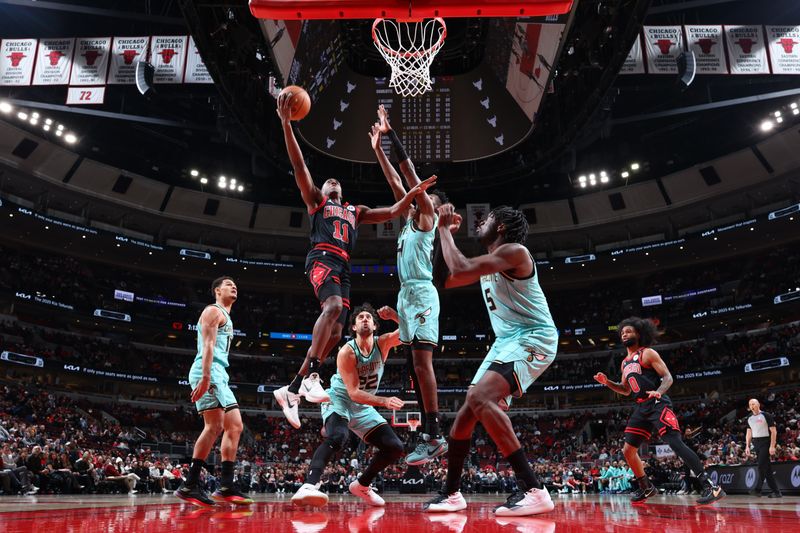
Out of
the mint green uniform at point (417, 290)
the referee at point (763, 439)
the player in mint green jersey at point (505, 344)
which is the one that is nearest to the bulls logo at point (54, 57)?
the mint green uniform at point (417, 290)

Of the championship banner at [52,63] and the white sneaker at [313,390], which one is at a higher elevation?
the championship banner at [52,63]

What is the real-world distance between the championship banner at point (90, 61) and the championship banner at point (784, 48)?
17614mm

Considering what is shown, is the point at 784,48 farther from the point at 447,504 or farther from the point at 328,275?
the point at 447,504

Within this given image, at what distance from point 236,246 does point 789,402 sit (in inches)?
1109

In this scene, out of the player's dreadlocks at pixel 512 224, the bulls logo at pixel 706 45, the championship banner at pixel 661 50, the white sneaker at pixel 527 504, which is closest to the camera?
the white sneaker at pixel 527 504

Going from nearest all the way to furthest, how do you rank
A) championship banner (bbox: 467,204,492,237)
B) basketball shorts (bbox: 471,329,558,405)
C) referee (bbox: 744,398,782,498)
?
basketball shorts (bbox: 471,329,558,405) → referee (bbox: 744,398,782,498) → championship banner (bbox: 467,204,492,237)

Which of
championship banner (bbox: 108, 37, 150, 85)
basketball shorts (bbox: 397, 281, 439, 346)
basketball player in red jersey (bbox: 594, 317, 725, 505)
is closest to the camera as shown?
basketball shorts (bbox: 397, 281, 439, 346)

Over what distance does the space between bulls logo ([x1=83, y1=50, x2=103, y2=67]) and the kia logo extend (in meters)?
19.0

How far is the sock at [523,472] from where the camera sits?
4.07 metres

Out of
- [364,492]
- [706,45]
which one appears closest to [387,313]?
[364,492]

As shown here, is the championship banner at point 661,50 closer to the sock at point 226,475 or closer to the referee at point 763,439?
the referee at point 763,439

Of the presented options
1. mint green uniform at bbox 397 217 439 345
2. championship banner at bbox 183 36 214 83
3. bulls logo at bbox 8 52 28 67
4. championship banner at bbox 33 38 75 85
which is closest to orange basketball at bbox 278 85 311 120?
mint green uniform at bbox 397 217 439 345

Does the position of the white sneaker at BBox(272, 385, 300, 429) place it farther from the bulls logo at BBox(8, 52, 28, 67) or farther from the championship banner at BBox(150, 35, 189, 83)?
the bulls logo at BBox(8, 52, 28, 67)

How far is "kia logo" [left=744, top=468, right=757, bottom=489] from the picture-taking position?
1216cm
